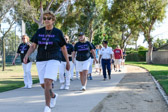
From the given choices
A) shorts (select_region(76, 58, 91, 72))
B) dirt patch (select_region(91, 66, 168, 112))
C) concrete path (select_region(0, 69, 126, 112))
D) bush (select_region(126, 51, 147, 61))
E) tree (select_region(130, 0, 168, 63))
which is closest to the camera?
concrete path (select_region(0, 69, 126, 112))

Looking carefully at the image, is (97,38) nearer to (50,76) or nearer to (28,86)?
(28,86)

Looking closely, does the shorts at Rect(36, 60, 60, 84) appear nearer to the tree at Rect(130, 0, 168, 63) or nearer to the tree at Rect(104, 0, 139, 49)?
the tree at Rect(130, 0, 168, 63)

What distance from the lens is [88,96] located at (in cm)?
715

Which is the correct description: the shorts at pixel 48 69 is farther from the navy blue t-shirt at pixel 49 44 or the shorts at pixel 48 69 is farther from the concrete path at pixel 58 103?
the concrete path at pixel 58 103

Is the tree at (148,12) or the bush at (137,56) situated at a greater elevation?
the tree at (148,12)

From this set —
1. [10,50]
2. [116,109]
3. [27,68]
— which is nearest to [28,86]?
[27,68]

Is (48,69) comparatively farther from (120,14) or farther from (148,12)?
(120,14)

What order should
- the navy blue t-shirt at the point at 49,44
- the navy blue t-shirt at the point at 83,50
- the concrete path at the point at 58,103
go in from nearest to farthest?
1. the navy blue t-shirt at the point at 49,44
2. the concrete path at the point at 58,103
3. the navy blue t-shirt at the point at 83,50

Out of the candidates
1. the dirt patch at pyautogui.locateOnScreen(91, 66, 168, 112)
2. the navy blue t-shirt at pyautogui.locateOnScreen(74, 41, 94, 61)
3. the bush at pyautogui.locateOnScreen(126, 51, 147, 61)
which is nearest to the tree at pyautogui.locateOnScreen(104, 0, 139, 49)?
the bush at pyautogui.locateOnScreen(126, 51, 147, 61)

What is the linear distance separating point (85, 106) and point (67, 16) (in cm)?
3158

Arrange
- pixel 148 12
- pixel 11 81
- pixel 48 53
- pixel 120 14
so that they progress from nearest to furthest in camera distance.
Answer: pixel 48 53 < pixel 11 81 < pixel 148 12 < pixel 120 14

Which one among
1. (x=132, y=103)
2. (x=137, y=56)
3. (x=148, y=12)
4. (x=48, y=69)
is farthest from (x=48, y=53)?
(x=137, y=56)

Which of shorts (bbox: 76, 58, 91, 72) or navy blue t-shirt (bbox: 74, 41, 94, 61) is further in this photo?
navy blue t-shirt (bbox: 74, 41, 94, 61)

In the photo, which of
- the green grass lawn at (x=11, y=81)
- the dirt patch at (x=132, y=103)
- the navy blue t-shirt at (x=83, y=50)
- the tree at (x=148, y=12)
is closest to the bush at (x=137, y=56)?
the tree at (x=148, y=12)
